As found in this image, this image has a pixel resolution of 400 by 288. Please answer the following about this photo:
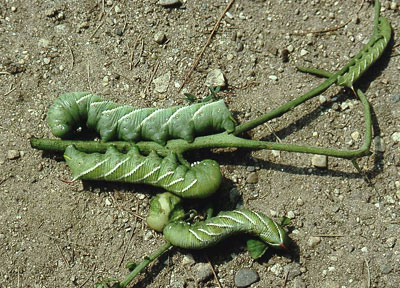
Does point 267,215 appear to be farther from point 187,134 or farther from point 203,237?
point 187,134

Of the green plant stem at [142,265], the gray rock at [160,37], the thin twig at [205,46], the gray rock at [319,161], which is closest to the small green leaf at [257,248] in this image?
the green plant stem at [142,265]

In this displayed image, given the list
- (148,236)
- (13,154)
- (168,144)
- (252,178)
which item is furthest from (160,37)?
(148,236)

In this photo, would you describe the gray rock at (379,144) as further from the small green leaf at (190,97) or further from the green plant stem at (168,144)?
the small green leaf at (190,97)

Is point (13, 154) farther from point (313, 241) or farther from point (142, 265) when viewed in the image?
point (313, 241)

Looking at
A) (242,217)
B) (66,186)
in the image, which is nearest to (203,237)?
(242,217)

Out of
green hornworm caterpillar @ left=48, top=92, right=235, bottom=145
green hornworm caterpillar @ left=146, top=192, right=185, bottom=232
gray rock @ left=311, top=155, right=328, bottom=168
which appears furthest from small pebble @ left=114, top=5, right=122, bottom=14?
gray rock @ left=311, top=155, right=328, bottom=168
